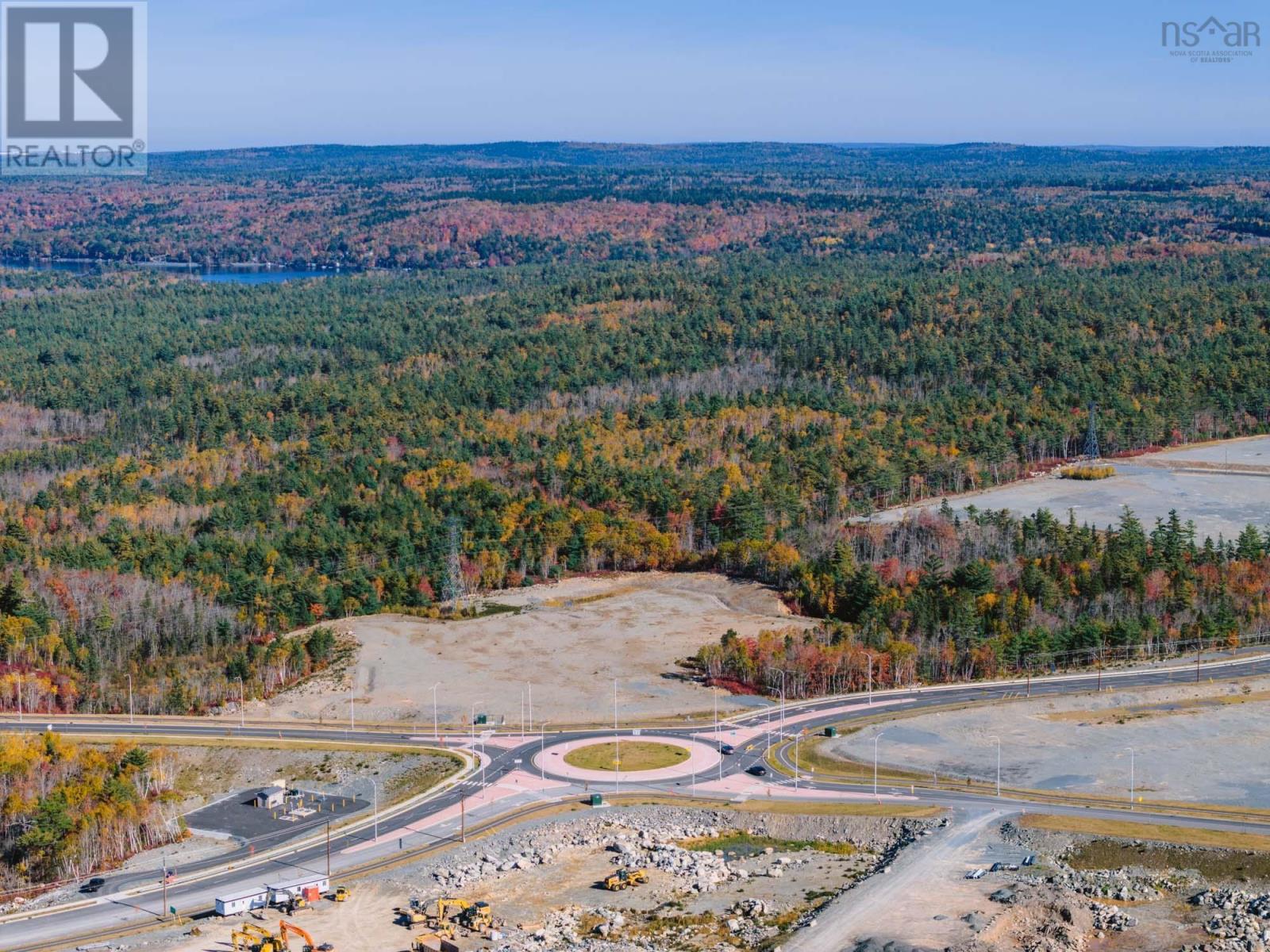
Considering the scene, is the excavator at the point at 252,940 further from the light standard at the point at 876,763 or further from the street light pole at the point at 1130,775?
the street light pole at the point at 1130,775

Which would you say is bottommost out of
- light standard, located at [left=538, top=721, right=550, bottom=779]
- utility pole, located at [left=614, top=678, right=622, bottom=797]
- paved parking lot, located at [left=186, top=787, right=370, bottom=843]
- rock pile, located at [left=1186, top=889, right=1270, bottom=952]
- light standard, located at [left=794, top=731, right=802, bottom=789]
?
paved parking lot, located at [left=186, top=787, right=370, bottom=843]

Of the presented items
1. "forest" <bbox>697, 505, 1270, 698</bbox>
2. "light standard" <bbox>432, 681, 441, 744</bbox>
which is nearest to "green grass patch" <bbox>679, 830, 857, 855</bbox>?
"light standard" <bbox>432, 681, 441, 744</bbox>

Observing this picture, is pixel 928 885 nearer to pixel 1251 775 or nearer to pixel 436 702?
pixel 1251 775

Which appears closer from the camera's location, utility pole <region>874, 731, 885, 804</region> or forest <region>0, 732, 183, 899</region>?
forest <region>0, 732, 183, 899</region>

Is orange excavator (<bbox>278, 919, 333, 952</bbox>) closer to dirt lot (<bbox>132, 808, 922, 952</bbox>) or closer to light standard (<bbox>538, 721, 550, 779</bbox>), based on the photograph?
dirt lot (<bbox>132, 808, 922, 952</bbox>)

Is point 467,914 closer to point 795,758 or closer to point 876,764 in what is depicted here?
point 795,758

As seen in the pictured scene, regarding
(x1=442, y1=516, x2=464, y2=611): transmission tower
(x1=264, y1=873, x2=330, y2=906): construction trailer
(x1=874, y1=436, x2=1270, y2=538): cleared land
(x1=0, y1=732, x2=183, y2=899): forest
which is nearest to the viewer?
(x1=264, y1=873, x2=330, y2=906): construction trailer

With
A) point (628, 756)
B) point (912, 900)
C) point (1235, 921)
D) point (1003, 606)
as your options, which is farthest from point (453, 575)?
point (1235, 921)
